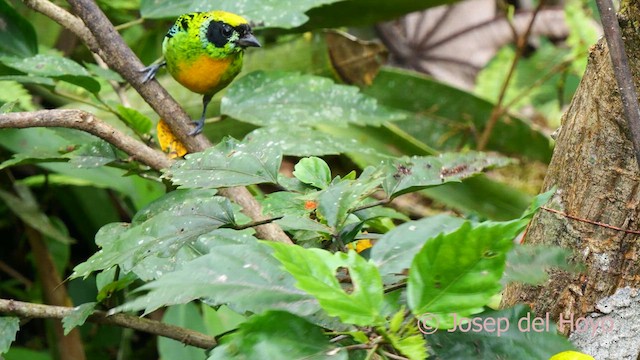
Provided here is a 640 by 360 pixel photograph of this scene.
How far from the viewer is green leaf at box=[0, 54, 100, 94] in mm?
1245

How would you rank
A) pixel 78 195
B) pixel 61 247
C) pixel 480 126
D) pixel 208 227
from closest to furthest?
pixel 208 227 → pixel 61 247 → pixel 78 195 → pixel 480 126

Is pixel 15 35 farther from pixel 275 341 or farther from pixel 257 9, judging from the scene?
pixel 275 341

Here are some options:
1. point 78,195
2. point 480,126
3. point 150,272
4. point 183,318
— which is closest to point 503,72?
point 480,126

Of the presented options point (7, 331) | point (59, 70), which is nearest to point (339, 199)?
point (7, 331)

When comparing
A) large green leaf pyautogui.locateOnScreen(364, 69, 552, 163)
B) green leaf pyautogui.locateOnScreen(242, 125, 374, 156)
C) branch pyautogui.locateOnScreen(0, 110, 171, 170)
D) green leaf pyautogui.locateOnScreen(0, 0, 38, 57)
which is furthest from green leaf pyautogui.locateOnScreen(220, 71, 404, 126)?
large green leaf pyautogui.locateOnScreen(364, 69, 552, 163)

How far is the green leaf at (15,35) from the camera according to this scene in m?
1.54

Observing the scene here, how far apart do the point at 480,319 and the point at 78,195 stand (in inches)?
66.2

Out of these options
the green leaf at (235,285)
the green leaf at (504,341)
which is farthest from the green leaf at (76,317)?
the green leaf at (504,341)

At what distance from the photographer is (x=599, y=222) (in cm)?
86

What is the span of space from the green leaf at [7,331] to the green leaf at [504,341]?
59cm

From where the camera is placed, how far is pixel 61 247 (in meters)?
1.93

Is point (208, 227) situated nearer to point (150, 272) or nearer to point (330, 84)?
point (150, 272)

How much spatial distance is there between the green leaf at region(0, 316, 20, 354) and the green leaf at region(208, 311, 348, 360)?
1.68 ft

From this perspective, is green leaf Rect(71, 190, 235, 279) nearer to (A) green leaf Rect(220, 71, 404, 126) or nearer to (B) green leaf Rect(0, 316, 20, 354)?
(B) green leaf Rect(0, 316, 20, 354)
